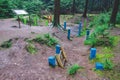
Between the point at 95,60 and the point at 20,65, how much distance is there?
11.1ft

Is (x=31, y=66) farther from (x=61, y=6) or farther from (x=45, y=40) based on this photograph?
(x=61, y=6)

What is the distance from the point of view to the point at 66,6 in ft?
109

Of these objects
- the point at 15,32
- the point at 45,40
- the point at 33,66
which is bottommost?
the point at 33,66

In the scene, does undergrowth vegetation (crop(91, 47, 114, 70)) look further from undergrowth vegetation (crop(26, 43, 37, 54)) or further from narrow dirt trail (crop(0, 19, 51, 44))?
narrow dirt trail (crop(0, 19, 51, 44))

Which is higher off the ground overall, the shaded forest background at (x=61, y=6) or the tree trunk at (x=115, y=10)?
the shaded forest background at (x=61, y=6)

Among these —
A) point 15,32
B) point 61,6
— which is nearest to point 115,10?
point 15,32

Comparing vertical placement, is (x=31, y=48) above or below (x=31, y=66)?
above

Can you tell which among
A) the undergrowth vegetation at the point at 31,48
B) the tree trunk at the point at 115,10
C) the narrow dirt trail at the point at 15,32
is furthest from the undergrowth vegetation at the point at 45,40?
the tree trunk at the point at 115,10

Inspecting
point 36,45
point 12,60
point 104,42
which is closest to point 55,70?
point 12,60

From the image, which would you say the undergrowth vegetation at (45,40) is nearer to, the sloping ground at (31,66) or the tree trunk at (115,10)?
the sloping ground at (31,66)

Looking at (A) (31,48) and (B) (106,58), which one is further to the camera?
(A) (31,48)

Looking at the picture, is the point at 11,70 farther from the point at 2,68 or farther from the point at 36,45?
the point at 36,45

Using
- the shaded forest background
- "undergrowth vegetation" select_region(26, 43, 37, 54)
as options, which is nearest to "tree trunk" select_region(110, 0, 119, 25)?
"undergrowth vegetation" select_region(26, 43, 37, 54)

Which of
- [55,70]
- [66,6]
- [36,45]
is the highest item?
[66,6]
